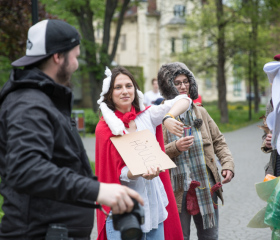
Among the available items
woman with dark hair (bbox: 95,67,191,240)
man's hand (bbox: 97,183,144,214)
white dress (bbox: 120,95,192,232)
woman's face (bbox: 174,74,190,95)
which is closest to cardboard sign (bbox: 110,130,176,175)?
woman with dark hair (bbox: 95,67,191,240)

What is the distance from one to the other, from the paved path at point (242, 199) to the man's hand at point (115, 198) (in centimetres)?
417

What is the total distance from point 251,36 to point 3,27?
52.8 ft

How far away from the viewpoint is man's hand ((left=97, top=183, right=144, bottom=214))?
1955 millimetres

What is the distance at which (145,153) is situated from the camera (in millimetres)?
3270

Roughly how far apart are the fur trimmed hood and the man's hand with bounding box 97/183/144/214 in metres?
2.31

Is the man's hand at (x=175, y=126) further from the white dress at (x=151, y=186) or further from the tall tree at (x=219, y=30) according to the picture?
the tall tree at (x=219, y=30)

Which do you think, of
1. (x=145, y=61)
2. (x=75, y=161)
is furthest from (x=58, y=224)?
(x=145, y=61)

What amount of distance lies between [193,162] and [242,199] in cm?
415

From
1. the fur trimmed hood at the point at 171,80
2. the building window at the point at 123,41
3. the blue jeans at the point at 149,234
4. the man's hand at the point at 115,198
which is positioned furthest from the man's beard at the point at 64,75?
the building window at the point at 123,41

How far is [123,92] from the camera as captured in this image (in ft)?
12.0

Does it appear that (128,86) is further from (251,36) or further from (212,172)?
(251,36)

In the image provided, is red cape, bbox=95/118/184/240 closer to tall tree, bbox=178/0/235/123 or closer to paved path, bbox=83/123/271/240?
paved path, bbox=83/123/271/240

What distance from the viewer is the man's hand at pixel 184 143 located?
3760 mm

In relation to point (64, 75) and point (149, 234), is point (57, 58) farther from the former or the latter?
point (149, 234)
